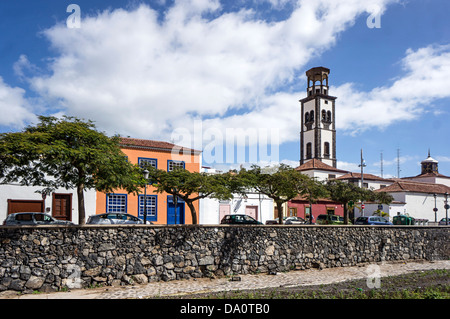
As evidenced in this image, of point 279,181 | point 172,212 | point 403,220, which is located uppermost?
point 279,181

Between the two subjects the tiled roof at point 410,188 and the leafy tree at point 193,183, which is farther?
the tiled roof at point 410,188

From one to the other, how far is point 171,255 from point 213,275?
1.97 m

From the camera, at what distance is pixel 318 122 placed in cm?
7788

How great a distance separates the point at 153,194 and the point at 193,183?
32.1ft

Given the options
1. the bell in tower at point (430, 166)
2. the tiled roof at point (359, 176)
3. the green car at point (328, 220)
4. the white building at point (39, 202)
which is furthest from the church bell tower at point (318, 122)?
the white building at point (39, 202)

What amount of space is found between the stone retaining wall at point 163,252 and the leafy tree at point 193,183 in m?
3.92

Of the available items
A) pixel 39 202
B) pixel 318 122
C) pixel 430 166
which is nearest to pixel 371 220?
pixel 39 202

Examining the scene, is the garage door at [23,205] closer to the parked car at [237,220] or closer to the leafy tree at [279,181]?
the parked car at [237,220]

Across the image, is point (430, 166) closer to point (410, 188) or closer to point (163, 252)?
point (410, 188)

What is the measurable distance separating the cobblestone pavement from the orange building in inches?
518

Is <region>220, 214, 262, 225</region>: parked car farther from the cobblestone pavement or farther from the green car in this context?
the green car

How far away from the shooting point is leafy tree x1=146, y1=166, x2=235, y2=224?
20.7 m

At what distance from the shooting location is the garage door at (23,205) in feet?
82.5
